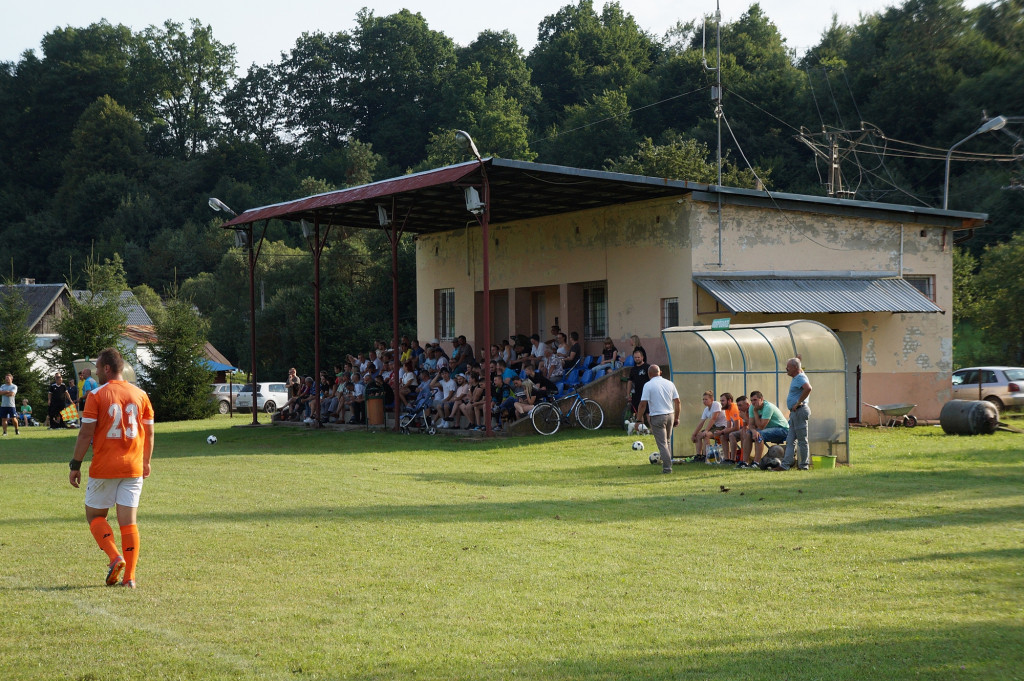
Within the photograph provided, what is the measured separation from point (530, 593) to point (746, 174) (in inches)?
2101

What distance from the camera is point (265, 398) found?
49.2 metres

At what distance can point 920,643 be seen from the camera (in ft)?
20.3

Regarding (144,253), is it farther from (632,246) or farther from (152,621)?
(152,621)

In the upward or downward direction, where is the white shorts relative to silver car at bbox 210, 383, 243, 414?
upward

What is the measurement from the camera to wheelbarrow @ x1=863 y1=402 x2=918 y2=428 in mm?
25922

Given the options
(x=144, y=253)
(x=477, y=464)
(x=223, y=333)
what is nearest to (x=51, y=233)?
(x=144, y=253)

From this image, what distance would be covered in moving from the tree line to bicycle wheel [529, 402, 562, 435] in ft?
Answer: 105

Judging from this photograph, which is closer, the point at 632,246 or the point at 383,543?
the point at 383,543

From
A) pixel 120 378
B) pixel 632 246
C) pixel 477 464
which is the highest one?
pixel 632 246

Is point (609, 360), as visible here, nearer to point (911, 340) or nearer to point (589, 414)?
point (589, 414)

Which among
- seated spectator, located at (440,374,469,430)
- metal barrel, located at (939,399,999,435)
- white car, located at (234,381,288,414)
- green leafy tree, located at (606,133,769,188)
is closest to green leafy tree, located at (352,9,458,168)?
green leafy tree, located at (606,133,769,188)

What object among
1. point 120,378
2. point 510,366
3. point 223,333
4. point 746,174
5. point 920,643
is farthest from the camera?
point 223,333

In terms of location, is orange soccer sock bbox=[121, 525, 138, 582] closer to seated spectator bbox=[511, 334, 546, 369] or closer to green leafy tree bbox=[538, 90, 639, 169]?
seated spectator bbox=[511, 334, 546, 369]

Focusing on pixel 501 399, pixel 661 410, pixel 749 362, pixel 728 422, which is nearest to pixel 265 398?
pixel 501 399
